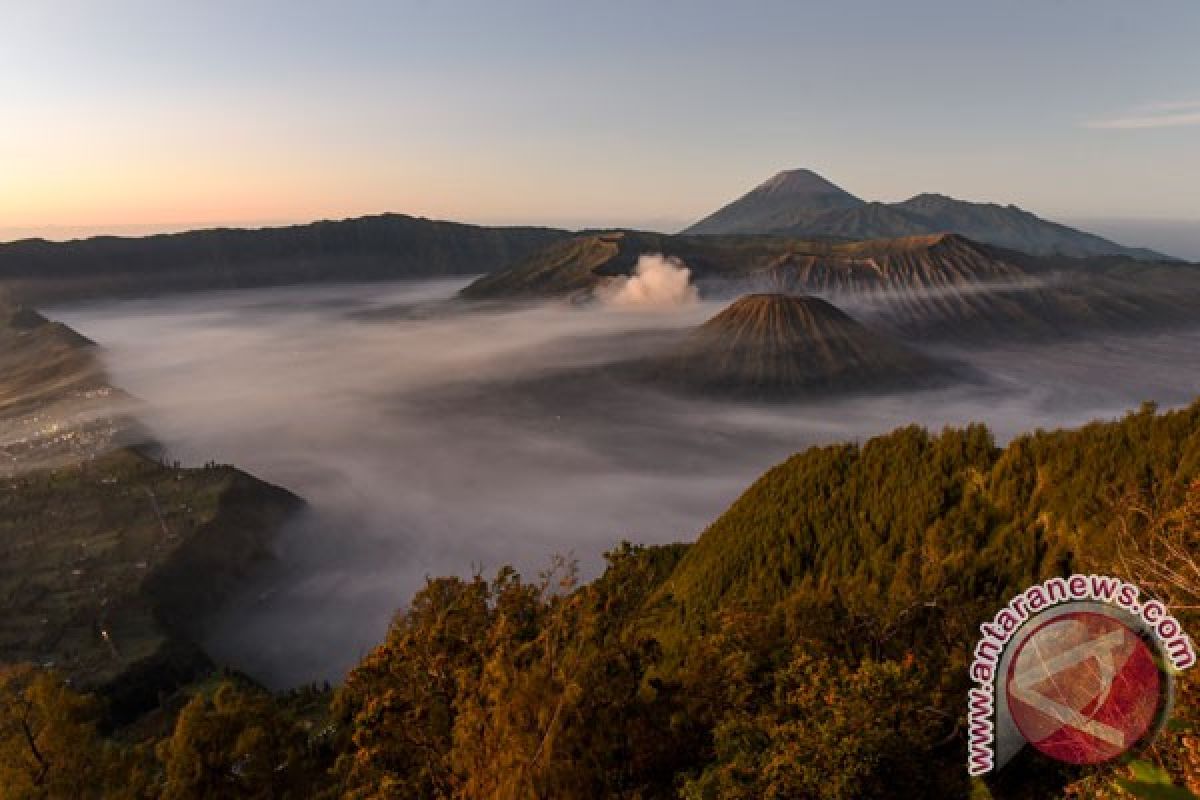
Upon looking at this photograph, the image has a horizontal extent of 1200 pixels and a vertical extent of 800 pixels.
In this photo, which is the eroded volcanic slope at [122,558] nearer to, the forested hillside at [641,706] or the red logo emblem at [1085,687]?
the forested hillside at [641,706]

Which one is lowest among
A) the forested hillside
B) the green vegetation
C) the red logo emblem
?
the green vegetation

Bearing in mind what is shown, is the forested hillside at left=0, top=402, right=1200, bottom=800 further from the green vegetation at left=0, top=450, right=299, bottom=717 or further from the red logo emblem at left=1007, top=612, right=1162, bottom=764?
the green vegetation at left=0, top=450, right=299, bottom=717

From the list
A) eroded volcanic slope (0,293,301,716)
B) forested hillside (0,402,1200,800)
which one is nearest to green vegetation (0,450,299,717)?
eroded volcanic slope (0,293,301,716)

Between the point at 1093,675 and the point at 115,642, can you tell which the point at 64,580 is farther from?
the point at 1093,675

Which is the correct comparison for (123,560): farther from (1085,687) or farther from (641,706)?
(1085,687)

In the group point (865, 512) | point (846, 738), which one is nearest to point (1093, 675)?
point (846, 738)

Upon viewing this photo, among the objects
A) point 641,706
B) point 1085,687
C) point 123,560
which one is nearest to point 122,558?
point 123,560

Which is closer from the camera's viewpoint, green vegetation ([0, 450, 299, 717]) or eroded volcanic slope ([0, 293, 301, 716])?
green vegetation ([0, 450, 299, 717])
